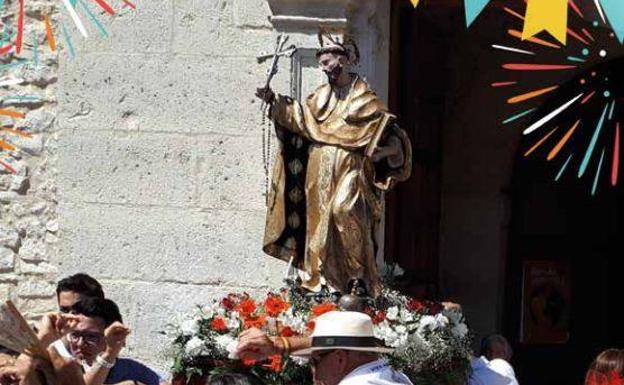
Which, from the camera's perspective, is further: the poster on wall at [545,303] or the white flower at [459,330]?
the poster on wall at [545,303]

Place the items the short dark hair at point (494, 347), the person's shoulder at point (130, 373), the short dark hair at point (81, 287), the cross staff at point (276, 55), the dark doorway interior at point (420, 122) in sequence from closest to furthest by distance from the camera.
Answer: the person's shoulder at point (130, 373) → the short dark hair at point (81, 287) → the cross staff at point (276, 55) → the short dark hair at point (494, 347) → the dark doorway interior at point (420, 122)

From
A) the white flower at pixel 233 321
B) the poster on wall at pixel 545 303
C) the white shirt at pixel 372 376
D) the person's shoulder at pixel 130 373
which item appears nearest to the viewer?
the white shirt at pixel 372 376

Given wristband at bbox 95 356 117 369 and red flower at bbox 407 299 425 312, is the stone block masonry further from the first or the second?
wristband at bbox 95 356 117 369

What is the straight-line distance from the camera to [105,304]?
22.3ft

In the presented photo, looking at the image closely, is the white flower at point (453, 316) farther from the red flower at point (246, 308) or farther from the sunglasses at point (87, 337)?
the sunglasses at point (87, 337)

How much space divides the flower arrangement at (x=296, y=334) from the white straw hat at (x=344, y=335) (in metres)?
1.94

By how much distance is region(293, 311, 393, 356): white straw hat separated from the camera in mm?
5848

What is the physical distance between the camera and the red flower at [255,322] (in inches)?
325

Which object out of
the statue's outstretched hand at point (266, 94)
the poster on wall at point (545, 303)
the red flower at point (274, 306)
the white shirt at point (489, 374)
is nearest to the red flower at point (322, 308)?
the red flower at point (274, 306)

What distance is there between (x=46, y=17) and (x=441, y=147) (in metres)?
3.17

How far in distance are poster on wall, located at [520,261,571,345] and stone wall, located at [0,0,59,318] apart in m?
3.89

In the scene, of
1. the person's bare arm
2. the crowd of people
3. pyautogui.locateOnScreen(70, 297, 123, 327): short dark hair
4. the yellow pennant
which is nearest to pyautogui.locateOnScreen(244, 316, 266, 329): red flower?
the crowd of people

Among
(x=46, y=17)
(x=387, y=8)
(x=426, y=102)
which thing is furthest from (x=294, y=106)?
(x=426, y=102)

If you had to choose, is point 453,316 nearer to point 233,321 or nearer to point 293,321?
point 293,321
